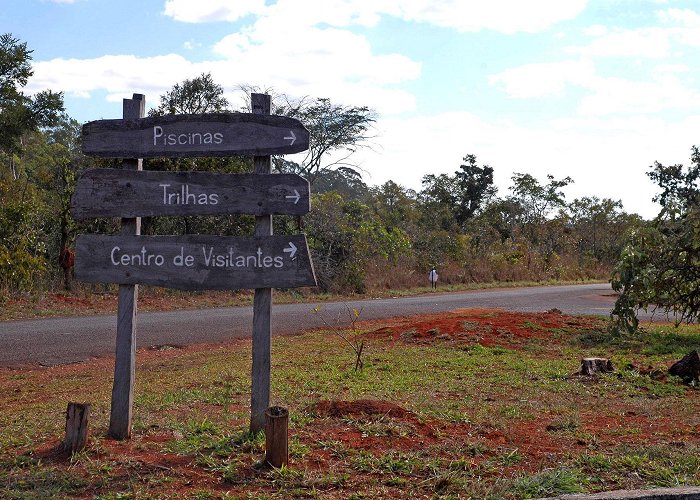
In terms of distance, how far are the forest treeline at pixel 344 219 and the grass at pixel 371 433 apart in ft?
19.5

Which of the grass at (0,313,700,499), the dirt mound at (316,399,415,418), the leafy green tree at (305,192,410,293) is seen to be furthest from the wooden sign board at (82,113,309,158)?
the leafy green tree at (305,192,410,293)

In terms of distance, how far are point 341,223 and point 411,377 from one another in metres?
17.0

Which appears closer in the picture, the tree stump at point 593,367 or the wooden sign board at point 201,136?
the wooden sign board at point 201,136

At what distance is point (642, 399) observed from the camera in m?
7.91

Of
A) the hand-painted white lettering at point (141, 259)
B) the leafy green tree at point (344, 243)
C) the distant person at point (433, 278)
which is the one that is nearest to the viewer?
the hand-painted white lettering at point (141, 259)

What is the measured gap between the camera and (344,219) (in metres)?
26.3

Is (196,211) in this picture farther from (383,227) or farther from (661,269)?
(383,227)

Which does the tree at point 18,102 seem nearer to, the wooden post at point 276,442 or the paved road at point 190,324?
the paved road at point 190,324

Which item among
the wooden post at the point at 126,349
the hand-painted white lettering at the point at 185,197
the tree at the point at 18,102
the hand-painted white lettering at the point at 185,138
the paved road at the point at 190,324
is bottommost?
the paved road at the point at 190,324

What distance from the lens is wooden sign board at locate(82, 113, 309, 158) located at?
555 centimetres

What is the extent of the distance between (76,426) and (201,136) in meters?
2.19

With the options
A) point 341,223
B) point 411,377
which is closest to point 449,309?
point 341,223

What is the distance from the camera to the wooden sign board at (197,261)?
550 cm

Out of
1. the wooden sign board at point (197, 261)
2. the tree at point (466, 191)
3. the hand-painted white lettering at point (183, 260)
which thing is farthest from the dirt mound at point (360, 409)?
the tree at point (466, 191)
